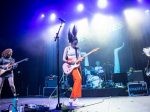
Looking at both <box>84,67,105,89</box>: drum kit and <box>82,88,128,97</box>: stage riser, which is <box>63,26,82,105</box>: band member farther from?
<box>84,67,105,89</box>: drum kit

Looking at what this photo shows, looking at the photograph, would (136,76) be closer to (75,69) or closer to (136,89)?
(136,89)

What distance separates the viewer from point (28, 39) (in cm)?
Answer: 1126

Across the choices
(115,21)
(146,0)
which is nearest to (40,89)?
(115,21)

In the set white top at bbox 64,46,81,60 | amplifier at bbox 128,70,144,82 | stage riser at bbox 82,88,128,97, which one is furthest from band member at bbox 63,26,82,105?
amplifier at bbox 128,70,144,82

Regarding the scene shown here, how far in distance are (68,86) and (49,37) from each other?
366cm

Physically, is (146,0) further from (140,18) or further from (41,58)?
(41,58)

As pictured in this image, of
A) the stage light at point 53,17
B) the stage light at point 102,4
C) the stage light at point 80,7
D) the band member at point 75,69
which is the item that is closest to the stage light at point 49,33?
the stage light at point 53,17

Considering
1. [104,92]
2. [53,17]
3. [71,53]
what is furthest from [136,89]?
[53,17]

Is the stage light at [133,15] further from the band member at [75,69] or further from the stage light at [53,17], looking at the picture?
the band member at [75,69]

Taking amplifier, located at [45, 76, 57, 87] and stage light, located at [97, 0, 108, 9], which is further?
stage light, located at [97, 0, 108, 9]

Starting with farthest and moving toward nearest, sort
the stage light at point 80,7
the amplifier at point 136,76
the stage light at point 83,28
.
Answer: the stage light at point 83,28 → the stage light at point 80,7 → the amplifier at point 136,76

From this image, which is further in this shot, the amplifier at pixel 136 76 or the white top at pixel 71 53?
the amplifier at pixel 136 76

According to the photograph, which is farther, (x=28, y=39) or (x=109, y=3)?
(x=28, y=39)

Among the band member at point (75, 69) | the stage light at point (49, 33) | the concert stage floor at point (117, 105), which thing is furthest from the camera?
the stage light at point (49, 33)
